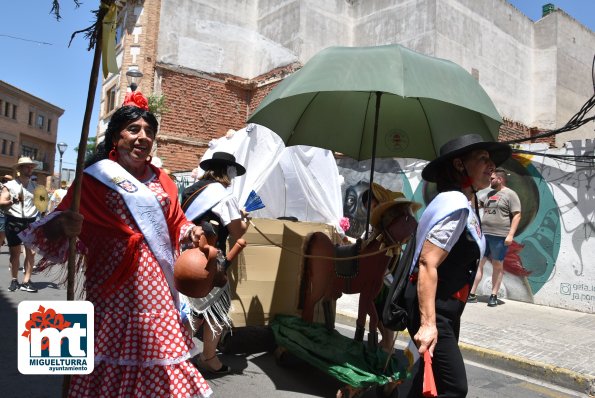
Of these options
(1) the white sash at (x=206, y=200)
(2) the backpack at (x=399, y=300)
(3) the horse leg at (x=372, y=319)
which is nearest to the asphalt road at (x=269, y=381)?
(3) the horse leg at (x=372, y=319)

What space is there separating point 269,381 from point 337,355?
76 centimetres

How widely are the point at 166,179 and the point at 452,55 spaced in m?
15.4

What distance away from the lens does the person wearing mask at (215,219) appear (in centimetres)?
379

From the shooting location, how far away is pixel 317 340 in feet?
13.5

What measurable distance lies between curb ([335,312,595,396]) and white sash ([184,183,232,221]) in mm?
3408

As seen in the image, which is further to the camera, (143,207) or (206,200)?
(206,200)

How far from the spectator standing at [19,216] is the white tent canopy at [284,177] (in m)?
2.93

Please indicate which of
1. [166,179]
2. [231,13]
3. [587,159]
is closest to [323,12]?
[231,13]

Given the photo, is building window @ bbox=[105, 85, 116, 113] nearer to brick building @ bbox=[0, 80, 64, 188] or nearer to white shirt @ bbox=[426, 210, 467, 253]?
white shirt @ bbox=[426, 210, 467, 253]

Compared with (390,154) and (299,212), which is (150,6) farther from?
(390,154)

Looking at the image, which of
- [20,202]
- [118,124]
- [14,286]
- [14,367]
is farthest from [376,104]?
[14,286]

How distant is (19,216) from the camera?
733 cm

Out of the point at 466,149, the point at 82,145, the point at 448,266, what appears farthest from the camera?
the point at 466,149

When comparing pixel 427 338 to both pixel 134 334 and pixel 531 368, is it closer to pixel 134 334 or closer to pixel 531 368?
pixel 134 334
